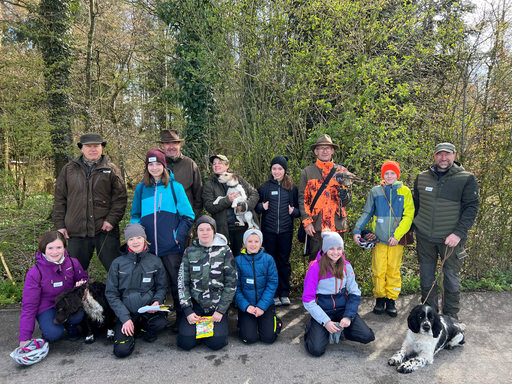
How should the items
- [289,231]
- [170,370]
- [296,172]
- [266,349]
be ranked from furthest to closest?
[296,172] < [289,231] < [266,349] < [170,370]

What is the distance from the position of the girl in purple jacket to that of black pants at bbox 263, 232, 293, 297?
230 cm

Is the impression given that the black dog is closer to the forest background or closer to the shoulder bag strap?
the forest background

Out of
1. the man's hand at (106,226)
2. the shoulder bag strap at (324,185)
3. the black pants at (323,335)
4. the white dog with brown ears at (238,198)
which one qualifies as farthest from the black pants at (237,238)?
the man's hand at (106,226)

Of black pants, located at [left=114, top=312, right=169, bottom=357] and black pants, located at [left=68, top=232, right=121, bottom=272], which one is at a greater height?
black pants, located at [left=68, top=232, right=121, bottom=272]

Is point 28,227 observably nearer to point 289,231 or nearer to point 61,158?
point 61,158

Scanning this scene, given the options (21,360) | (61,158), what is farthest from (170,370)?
(61,158)

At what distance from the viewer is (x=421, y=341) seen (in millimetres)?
3080

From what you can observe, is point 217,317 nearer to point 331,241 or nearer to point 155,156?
point 331,241

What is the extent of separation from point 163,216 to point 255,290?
139 cm

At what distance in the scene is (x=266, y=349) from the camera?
3344 millimetres

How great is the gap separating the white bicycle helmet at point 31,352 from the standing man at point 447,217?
422 cm

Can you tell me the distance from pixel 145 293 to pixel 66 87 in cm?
692

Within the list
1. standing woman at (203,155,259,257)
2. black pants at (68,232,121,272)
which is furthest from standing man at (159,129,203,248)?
black pants at (68,232,121,272)

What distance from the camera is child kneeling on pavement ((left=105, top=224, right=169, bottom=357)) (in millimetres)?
3469
